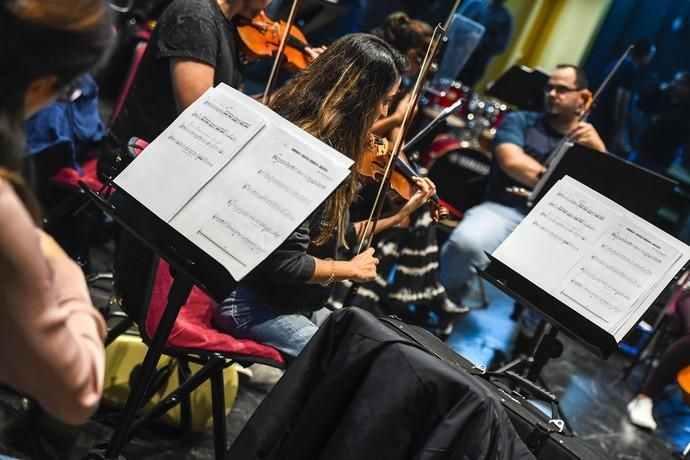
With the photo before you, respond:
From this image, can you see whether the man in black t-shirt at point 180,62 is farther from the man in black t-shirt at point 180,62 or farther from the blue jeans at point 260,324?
the blue jeans at point 260,324

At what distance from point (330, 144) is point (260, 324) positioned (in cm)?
51

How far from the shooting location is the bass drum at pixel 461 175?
4.71m

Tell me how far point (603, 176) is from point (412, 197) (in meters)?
0.92

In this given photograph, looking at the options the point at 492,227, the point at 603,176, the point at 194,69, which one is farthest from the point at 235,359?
the point at 492,227

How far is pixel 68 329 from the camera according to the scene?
103cm

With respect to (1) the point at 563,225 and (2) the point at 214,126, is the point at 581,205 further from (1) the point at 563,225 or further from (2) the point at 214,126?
(2) the point at 214,126

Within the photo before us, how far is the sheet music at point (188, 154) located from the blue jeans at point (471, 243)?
224cm

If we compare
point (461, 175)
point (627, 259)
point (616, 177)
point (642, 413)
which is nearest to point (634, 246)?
point (627, 259)

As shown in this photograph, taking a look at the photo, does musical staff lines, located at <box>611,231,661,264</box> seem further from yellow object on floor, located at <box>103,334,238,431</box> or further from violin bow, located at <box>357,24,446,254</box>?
yellow object on floor, located at <box>103,334,238,431</box>

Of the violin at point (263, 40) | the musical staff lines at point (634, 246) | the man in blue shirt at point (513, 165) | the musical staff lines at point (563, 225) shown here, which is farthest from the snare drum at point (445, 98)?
the musical staff lines at point (634, 246)

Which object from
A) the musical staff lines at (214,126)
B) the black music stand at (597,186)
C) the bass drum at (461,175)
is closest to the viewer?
the musical staff lines at (214,126)

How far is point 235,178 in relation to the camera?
169 centimetres

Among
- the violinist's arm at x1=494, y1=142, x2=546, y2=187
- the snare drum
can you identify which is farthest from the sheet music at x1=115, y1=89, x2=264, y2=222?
the snare drum

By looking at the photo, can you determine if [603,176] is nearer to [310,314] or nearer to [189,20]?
[310,314]
